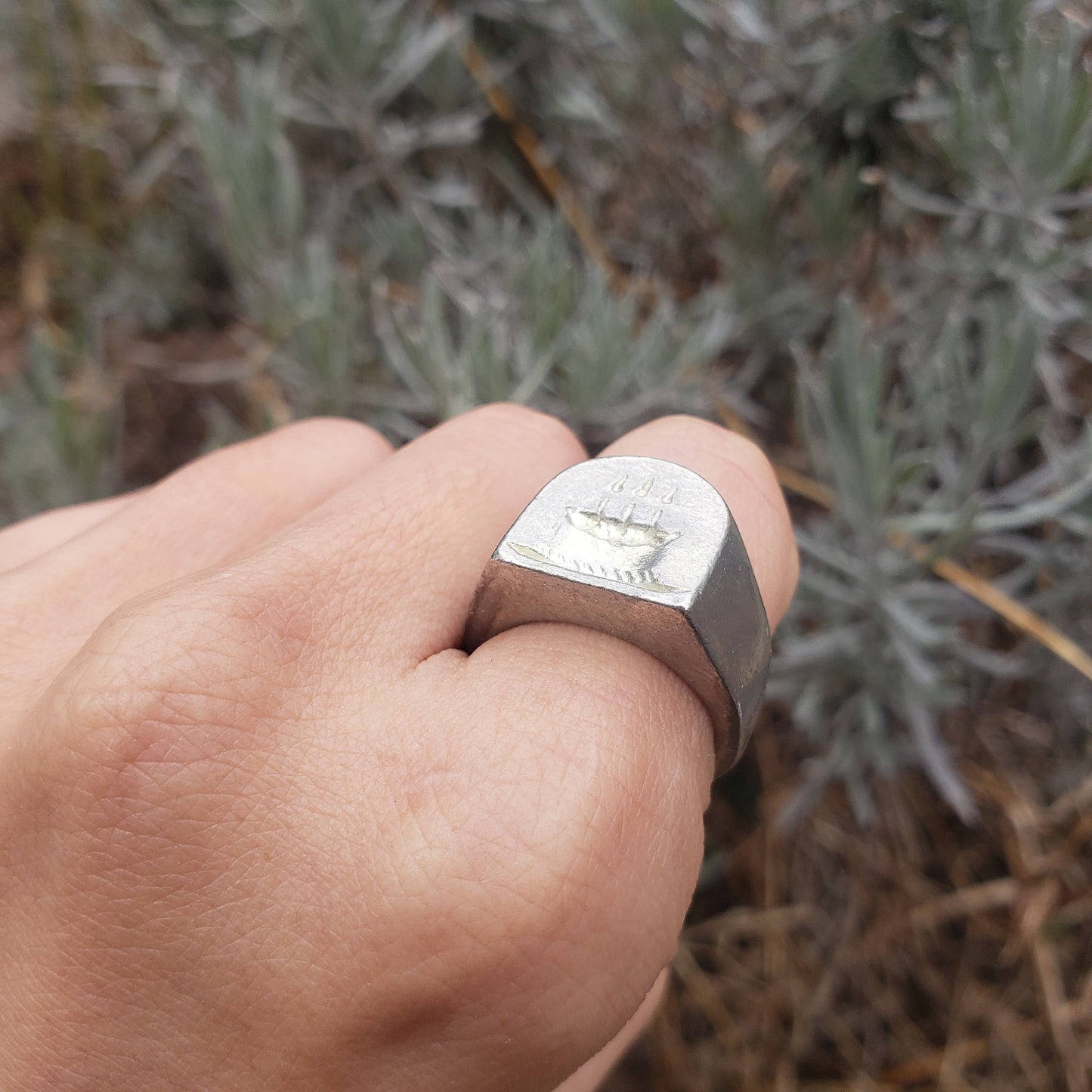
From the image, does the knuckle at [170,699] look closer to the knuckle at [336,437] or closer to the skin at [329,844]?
the skin at [329,844]

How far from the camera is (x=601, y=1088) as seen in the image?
4.72 feet

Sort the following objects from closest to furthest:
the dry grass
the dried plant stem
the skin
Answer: the skin < the dry grass < the dried plant stem

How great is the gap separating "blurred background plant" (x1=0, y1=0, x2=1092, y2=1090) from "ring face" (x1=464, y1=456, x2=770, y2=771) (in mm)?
419

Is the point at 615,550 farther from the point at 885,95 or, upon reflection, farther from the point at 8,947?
the point at 885,95

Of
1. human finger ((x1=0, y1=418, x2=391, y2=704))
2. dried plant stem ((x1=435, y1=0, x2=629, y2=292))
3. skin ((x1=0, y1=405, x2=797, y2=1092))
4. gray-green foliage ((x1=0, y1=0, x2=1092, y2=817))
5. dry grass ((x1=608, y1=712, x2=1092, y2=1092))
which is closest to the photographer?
skin ((x1=0, y1=405, x2=797, y2=1092))

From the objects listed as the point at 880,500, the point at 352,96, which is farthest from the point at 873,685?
the point at 352,96

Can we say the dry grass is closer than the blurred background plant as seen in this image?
No

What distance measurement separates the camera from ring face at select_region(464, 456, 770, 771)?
576mm

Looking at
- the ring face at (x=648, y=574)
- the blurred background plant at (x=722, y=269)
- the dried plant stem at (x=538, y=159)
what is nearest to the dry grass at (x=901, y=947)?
the blurred background plant at (x=722, y=269)

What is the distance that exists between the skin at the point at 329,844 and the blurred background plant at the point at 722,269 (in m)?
0.52

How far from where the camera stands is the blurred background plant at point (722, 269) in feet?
3.57

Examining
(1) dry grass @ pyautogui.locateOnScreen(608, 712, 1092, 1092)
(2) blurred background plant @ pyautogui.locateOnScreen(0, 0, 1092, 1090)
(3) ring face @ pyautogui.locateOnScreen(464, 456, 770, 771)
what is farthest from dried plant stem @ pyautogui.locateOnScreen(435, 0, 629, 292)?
(3) ring face @ pyautogui.locateOnScreen(464, 456, 770, 771)

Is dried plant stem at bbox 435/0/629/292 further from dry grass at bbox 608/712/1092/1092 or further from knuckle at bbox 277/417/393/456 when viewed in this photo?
dry grass at bbox 608/712/1092/1092

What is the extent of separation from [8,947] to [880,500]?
2.94 feet
